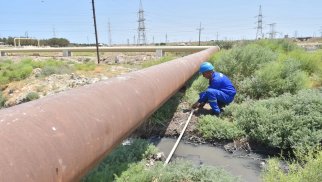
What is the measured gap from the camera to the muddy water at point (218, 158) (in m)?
5.34

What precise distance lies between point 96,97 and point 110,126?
0.21 m

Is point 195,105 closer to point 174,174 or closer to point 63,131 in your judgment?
point 174,174

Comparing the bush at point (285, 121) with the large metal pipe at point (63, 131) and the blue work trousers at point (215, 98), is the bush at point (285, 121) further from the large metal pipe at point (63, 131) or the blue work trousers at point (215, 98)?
the large metal pipe at point (63, 131)

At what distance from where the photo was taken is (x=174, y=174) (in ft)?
13.7

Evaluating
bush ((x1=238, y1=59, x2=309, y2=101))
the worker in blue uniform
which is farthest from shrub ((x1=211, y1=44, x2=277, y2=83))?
the worker in blue uniform

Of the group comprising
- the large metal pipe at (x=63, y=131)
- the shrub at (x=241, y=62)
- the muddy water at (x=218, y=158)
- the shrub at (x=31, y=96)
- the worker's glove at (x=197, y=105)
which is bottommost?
the shrub at (x=31, y=96)

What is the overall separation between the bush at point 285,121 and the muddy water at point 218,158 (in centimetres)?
50

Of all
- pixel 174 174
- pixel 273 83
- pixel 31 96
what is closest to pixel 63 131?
pixel 174 174

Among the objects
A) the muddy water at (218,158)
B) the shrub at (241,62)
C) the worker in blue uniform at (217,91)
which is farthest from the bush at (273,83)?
the muddy water at (218,158)

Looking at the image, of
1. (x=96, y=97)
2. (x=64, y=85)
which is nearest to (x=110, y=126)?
(x=96, y=97)

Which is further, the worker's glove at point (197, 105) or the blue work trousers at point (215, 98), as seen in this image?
the worker's glove at point (197, 105)

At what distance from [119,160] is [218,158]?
1.77 m

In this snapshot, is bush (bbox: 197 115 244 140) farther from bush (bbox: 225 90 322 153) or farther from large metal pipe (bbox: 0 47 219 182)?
large metal pipe (bbox: 0 47 219 182)

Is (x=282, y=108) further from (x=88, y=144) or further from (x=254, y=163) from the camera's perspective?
(x=88, y=144)
